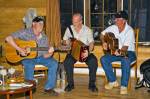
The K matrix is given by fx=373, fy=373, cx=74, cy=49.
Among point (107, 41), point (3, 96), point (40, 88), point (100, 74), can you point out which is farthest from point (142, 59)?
point (3, 96)

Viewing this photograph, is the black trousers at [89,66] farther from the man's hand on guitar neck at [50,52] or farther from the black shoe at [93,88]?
the man's hand on guitar neck at [50,52]

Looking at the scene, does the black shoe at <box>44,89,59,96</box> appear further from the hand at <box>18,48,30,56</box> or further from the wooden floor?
the hand at <box>18,48,30,56</box>

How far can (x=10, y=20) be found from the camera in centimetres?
704

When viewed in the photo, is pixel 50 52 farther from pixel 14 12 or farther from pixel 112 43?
pixel 14 12

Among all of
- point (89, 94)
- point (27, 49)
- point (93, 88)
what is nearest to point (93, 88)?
point (93, 88)

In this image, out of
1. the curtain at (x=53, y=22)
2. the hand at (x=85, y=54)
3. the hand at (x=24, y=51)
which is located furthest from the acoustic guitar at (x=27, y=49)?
the curtain at (x=53, y=22)

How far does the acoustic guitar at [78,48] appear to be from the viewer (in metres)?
5.24

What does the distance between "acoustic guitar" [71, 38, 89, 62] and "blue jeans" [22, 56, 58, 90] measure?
1.04 ft

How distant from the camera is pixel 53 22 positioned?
6.57 m

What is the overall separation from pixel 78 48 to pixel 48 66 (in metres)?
0.53

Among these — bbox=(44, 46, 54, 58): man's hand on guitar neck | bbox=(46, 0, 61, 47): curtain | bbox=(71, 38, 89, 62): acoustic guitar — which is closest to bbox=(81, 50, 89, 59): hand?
bbox=(71, 38, 89, 62): acoustic guitar

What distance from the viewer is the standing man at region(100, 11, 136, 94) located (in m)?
5.37

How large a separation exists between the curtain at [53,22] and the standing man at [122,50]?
124cm

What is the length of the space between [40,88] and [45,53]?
66cm
